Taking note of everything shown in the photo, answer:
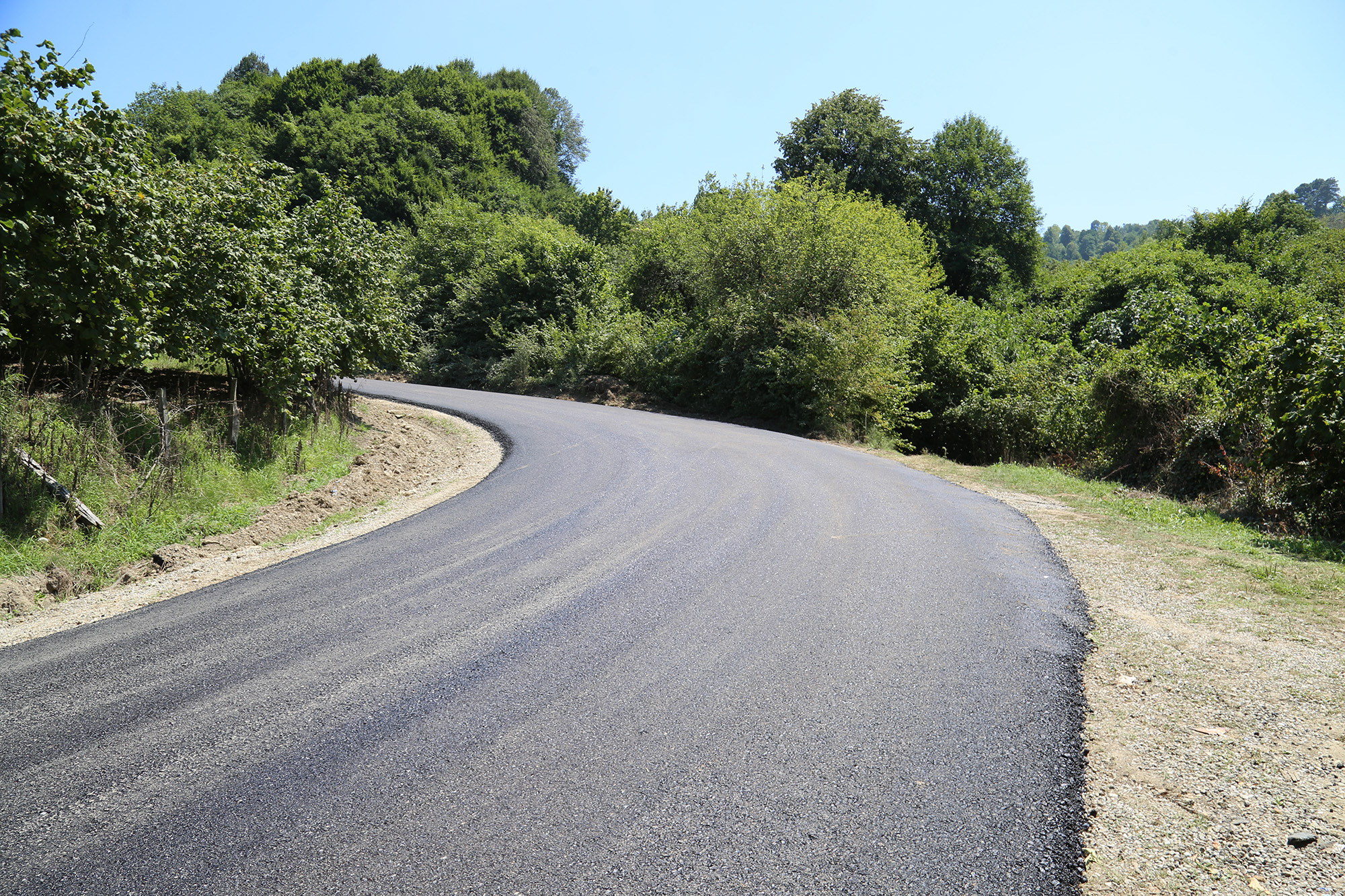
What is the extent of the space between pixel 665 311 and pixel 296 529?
2259 centimetres

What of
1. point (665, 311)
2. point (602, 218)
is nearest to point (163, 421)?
point (665, 311)

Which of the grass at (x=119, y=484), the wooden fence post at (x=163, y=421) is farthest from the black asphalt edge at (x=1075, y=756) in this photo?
the wooden fence post at (x=163, y=421)

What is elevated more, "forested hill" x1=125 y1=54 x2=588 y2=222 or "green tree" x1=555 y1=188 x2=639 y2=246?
"forested hill" x1=125 y1=54 x2=588 y2=222

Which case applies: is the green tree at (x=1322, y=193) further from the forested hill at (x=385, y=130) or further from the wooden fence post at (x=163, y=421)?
the wooden fence post at (x=163, y=421)

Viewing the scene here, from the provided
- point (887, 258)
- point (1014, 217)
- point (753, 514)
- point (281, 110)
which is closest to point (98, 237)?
point (753, 514)

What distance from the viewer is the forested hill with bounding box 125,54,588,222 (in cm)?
5038

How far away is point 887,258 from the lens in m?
23.3

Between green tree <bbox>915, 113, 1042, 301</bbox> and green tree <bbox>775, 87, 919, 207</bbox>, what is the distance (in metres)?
1.42

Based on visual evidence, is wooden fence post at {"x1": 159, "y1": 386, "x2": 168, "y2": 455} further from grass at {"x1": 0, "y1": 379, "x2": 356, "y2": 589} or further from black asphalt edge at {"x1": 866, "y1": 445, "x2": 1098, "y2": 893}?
black asphalt edge at {"x1": 866, "y1": 445, "x2": 1098, "y2": 893}

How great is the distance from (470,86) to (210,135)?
24.5m

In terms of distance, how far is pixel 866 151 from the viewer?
133 feet

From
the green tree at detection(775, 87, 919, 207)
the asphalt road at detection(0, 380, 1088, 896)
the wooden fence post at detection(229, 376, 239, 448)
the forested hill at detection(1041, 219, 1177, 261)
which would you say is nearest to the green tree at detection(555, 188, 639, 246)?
the green tree at detection(775, 87, 919, 207)

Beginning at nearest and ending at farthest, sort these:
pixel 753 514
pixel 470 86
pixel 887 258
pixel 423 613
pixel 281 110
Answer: pixel 423 613, pixel 753 514, pixel 887 258, pixel 281 110, pixel 470 86

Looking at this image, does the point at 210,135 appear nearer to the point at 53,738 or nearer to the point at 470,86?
the point at 470,86
